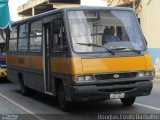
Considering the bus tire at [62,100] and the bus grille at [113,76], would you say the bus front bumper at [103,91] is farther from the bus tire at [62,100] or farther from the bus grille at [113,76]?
the bus tire at [62,100]

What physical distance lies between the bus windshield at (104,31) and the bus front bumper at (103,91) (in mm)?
900

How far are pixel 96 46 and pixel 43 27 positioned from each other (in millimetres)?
2499

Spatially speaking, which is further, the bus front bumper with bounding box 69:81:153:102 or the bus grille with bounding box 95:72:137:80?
the bus grille with bounding box 95:72:137:80

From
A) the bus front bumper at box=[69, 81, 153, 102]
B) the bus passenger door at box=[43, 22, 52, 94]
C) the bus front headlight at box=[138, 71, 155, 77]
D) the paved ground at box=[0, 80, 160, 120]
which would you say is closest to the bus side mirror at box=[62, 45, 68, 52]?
the bus front bumper at box=[69, 81, 153, 102]

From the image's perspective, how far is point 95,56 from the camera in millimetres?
10555

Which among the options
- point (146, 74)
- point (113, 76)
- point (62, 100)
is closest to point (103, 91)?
point (113, 76)

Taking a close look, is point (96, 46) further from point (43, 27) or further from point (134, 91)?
point (43, 27)

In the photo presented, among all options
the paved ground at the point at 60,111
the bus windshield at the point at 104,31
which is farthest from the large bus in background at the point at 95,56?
the paved ground at the point at 60,111

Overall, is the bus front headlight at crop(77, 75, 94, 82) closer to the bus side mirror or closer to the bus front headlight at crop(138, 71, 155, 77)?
the bus side mirror

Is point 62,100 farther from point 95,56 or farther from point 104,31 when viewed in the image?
point 104,31

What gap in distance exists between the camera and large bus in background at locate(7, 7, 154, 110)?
10.4m

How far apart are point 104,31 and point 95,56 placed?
0.85m

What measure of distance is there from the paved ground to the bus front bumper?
0.47 meters

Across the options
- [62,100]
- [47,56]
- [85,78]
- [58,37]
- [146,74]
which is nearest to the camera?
[85,78]
